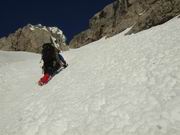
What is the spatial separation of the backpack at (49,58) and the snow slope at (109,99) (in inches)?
55.8

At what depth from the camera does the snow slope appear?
827 cm

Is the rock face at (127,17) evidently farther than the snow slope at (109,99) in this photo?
Yes

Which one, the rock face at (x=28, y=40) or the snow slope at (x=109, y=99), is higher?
the rock face at (x=28, y=40)

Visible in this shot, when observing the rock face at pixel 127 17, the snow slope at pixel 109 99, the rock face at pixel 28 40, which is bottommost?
the snow slope at pixel 109 99

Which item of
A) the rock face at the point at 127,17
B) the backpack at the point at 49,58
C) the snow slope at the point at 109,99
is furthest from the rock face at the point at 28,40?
the snow slope at the point at 109,99

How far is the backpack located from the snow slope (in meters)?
1.42

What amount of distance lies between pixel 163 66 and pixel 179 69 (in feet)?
3.41

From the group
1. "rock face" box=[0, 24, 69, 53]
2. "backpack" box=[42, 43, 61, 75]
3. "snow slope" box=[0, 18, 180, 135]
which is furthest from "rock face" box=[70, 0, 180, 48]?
"snow slope" box=[0, 18, 180, 135]

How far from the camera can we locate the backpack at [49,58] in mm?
18227

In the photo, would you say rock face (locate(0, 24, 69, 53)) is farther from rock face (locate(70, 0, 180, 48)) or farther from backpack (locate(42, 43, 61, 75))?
backpack (locate(42, 43, 61, 75))

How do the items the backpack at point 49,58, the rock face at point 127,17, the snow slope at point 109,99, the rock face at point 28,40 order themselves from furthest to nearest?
1. the rock face at point 28,40
2. the rock face at point 127,17
3. the backpack at point 49,58
4. the snow slope at point 109,99

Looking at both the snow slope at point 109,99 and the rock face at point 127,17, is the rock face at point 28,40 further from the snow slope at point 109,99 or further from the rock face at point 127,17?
the snow slope at point 109,99

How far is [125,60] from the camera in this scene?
49.4 feet

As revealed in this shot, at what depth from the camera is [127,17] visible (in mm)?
49281
